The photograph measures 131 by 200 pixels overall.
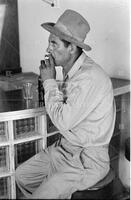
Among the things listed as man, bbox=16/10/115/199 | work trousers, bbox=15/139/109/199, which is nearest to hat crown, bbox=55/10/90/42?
man, bbox=16/10/115/199

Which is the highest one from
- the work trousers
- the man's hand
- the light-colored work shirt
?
the man's hand

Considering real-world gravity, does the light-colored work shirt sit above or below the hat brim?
below

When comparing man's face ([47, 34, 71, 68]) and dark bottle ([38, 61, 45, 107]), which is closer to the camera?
man's face ([47, 34, 71, 68])

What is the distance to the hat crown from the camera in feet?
3.34

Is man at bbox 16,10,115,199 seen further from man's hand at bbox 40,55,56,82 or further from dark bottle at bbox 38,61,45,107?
dark bottle at bbox 38,61,45,107

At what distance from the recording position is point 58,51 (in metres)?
1.04

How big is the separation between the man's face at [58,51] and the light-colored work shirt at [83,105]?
0.04 m

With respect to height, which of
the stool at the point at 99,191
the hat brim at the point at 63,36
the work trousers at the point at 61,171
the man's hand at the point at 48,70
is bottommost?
the stool at the point at 99,191

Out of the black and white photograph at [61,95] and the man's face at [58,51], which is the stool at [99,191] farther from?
the man's face at [58,51]

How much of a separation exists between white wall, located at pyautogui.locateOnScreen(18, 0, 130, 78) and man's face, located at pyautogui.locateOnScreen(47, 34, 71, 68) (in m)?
0.06

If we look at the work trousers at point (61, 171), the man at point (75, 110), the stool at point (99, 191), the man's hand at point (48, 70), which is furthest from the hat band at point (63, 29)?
the stool at point (99, 191)

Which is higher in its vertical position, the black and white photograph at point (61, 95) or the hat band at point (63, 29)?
the hat band at point (63, 29)

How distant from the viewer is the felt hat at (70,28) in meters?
1.01

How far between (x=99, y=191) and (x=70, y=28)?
0.55 m
